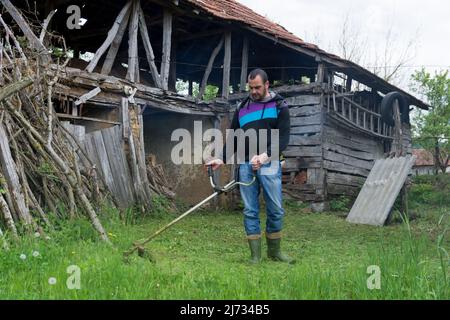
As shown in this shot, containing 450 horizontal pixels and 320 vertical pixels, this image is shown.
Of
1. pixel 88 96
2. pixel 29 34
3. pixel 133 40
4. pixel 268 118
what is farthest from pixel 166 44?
pixel 268 118

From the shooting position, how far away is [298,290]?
2.74 metres

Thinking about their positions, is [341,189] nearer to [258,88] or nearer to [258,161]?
[258,88]

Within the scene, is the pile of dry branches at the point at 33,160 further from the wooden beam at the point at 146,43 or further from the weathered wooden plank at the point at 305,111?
the weathered wooden plank at the point at 305,111

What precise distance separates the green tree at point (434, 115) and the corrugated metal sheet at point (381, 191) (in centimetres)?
1125

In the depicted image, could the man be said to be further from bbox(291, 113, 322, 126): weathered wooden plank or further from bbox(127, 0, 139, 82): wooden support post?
bbox(291, 113, 322, 126): weathered wooden plank

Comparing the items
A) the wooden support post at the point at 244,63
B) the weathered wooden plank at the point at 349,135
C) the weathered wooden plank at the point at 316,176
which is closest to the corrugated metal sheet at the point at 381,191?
the weathered wooden plank at the point at 316,176

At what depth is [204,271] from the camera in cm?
336

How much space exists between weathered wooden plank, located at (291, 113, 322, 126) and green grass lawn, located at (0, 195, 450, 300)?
4916mm

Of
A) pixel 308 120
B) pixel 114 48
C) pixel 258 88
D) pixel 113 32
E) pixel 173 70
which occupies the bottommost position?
pixel 258 88

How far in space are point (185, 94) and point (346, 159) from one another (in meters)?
4.25

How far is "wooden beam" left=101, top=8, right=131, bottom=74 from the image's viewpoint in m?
7.99
